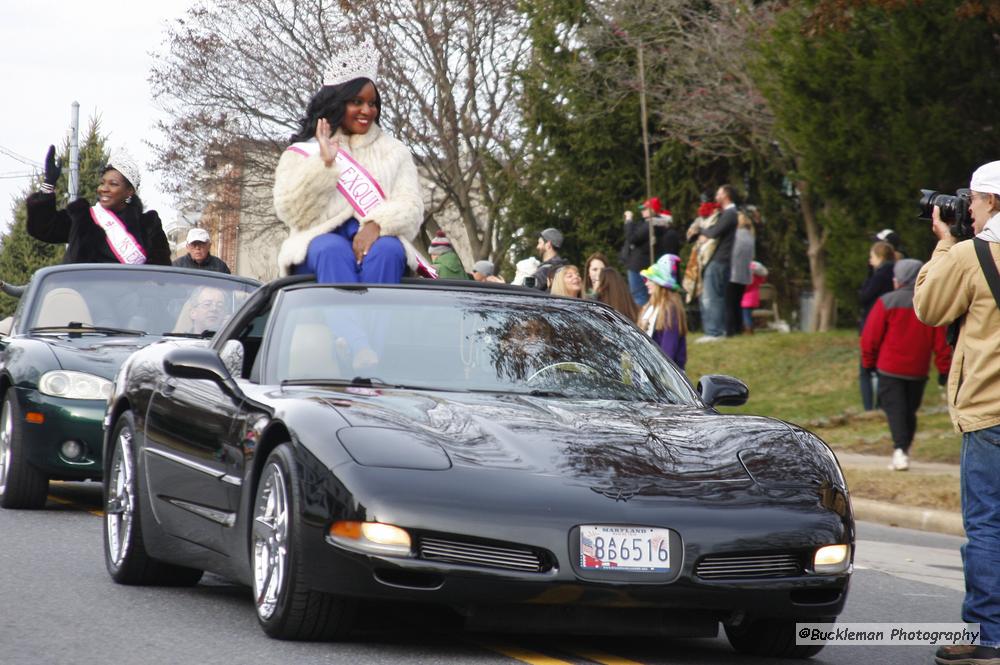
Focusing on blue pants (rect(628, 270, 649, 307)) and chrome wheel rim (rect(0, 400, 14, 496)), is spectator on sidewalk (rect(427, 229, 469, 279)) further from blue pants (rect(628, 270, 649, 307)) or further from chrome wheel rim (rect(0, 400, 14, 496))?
chrome wheel rim (rect(0, 400, 14, 496))

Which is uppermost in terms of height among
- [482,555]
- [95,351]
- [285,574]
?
[95,351]

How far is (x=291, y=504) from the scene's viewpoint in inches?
225

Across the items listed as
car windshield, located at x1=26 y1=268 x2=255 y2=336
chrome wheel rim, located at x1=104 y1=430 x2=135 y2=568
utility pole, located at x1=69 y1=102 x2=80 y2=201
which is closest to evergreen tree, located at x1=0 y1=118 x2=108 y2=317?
utility pole, located at x1=69 y1=102 x2=80 y2=201

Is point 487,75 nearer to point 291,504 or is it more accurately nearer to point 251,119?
point 251,119

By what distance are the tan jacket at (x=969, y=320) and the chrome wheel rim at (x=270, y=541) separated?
2307 millimetres

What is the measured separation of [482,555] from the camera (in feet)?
17.9

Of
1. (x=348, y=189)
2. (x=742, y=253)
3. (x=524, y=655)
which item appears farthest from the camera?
(x=742, y=253)

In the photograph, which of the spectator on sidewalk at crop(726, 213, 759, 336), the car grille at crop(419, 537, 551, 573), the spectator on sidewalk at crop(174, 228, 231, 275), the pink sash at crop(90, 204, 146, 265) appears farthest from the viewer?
the spectator on sidewalk at crop(726, 213, 759, 336)

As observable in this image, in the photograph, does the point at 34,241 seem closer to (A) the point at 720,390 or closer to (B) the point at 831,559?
(A) the point at 720,390

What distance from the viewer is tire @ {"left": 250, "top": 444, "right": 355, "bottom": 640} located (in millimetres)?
5672

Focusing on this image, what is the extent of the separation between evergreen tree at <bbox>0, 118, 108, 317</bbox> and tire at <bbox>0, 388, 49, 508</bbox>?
6153cm

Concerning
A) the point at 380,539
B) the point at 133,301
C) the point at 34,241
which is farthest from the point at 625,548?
the point at 34,241

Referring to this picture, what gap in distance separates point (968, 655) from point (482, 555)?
1805mm

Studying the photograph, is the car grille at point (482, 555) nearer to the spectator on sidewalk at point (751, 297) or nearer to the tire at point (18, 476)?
the tire at point (18, 476)
